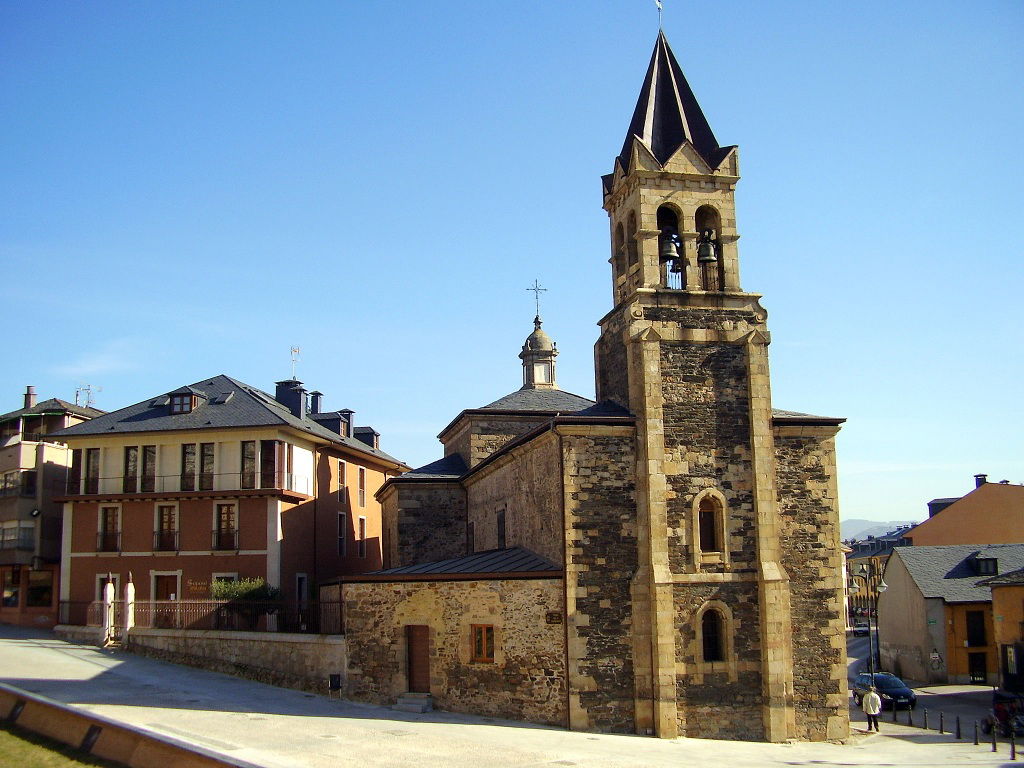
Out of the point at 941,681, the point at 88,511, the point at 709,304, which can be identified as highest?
the point at 709,304

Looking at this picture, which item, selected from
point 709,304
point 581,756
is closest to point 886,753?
point 581,756

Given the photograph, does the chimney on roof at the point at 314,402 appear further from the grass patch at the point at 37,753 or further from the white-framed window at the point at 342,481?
the grass patch at the point at 37,753

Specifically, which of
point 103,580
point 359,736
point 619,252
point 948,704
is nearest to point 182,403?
point 103,580

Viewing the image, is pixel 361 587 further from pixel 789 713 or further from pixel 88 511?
pixel 88 511

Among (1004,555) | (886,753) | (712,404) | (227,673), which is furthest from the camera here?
(1004,555)

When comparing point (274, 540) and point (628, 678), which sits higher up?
point (274, 540)

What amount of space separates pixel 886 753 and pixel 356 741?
1274 cm

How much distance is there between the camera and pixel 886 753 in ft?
73.5

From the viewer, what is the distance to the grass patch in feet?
55.4

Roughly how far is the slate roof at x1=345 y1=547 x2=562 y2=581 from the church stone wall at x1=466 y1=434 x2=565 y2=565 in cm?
26

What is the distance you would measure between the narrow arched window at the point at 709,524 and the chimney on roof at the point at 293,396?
2277cm

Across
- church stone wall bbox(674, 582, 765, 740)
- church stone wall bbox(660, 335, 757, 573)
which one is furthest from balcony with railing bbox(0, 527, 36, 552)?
church stone wall bbox(674, 582, 765, 740)

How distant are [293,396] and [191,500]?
7879mm

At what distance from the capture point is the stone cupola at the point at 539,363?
132ft
